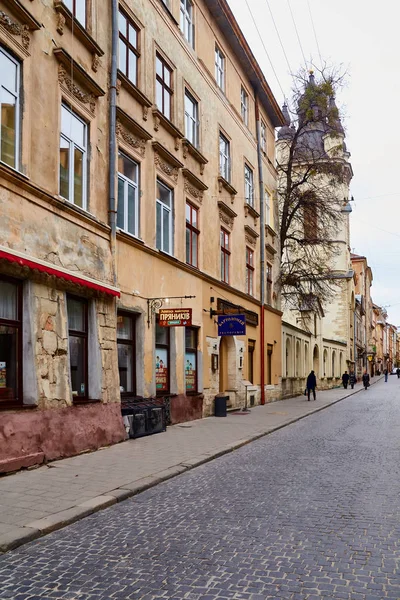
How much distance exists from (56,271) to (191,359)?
28.6 feet

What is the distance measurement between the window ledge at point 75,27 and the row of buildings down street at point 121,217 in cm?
3

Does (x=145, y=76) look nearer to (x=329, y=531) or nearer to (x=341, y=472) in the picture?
(x=341, y=472)

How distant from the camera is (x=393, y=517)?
6.79m

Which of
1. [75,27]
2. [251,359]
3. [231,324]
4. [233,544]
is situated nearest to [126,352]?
[231,324]

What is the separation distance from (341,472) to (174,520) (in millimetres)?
3919

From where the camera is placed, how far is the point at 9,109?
10172 mm

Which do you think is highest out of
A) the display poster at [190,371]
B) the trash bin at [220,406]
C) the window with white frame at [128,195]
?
the window with white frame at [128,195]

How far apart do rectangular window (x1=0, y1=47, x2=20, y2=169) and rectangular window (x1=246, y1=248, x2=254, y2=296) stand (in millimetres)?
15913

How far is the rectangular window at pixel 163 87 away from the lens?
54.9 feet

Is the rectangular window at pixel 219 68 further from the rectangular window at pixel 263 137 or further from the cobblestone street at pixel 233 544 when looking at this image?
the cobblestone street at pixel 233 544

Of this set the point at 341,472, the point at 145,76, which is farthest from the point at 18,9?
the point at 341,472

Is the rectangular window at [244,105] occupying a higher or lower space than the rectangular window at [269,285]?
higher

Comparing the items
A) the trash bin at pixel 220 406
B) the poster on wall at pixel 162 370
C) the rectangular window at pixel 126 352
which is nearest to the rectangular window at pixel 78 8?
the rectangular window at pixel 126 352

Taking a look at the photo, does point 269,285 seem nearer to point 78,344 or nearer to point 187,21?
point 187,21
